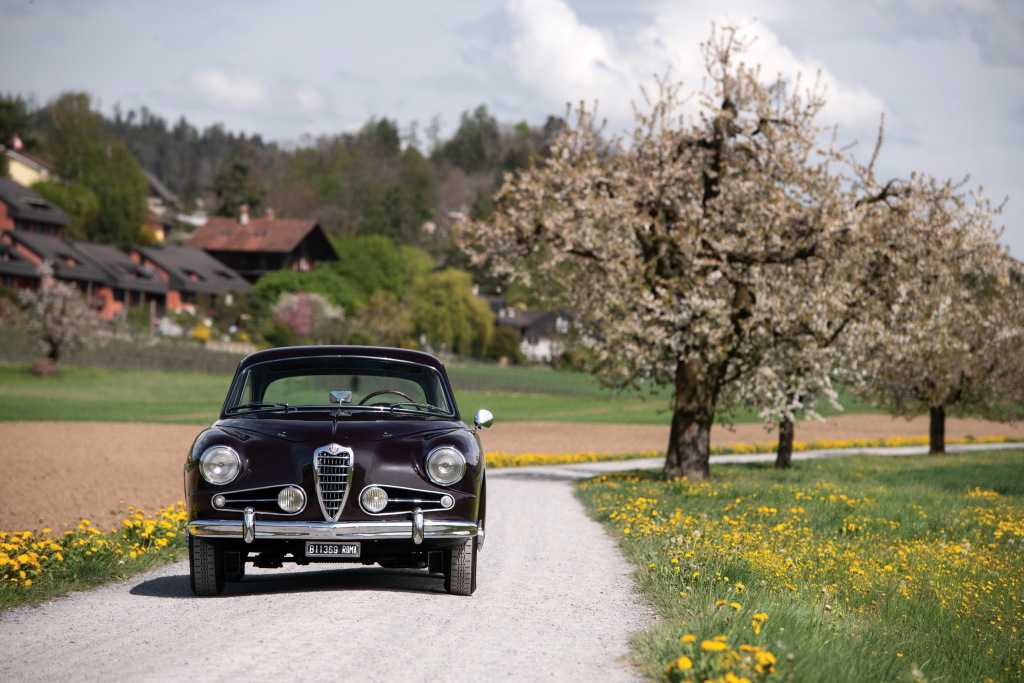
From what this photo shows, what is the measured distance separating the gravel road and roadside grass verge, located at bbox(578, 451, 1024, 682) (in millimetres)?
421

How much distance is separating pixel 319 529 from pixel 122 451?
2341 centimetres

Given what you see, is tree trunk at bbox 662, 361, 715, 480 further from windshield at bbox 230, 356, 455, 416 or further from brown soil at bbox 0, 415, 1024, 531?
windshield at bbox 230, 356, 455, 416

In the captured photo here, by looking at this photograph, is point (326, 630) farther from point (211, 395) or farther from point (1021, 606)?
point (211, 395)

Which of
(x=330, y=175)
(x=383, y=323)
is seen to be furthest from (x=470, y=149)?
(x=383, y=323)

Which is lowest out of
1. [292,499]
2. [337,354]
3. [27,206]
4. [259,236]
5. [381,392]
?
[292,499]

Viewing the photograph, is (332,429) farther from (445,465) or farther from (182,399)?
(182,399)

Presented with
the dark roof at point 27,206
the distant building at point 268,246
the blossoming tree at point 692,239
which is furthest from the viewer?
the distant building at point 268,246

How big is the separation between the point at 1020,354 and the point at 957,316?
1.97 metres

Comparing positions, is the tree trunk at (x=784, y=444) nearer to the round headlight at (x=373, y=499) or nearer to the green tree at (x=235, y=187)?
the round headlight at (x=373, y=499)

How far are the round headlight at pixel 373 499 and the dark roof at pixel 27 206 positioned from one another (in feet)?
290

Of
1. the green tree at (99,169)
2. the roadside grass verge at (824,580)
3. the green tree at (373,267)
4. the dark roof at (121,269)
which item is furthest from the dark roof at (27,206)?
the roadside grass verge at (824,580)

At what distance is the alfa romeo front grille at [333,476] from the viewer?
7.53 metres

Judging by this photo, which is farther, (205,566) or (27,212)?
(27,212)

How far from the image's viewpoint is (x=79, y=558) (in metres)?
9.16
